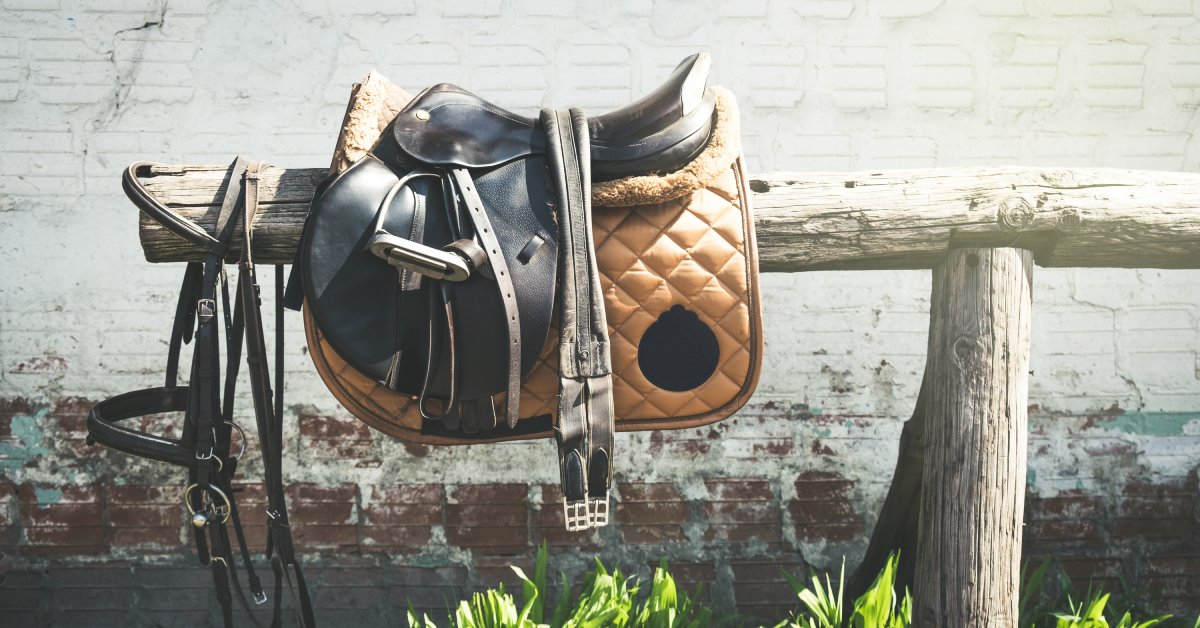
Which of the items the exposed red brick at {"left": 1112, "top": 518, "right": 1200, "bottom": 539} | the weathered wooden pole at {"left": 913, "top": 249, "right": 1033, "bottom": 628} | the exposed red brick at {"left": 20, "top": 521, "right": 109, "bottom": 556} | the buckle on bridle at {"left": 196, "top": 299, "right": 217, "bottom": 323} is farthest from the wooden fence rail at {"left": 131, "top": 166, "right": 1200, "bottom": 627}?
the exposed red brick at {"left": 20, "top": 521, "right": 109, "bottom": 556}

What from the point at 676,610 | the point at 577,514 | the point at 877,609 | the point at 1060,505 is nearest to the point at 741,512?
the point at 676,610

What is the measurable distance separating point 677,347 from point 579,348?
0.68 feet

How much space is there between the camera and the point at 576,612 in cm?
218

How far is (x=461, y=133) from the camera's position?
4.72 ft

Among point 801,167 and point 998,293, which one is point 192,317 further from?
point 801,167

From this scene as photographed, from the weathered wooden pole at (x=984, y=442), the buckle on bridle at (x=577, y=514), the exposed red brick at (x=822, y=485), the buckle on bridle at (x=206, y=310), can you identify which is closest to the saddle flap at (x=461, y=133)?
the buckle on bridle at (x=206, y=310)

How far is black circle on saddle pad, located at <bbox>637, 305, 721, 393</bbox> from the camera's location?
1481 millimetres

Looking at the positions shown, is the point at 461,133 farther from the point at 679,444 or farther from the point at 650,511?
the point at 650,511

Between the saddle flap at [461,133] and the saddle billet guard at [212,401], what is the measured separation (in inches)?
14.5

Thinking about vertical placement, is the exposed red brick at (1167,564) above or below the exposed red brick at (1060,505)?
below

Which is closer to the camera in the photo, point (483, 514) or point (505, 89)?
point (505, 89)

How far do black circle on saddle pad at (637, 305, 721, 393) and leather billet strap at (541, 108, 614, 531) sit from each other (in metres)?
0.12

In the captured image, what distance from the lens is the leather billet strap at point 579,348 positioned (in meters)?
1.37

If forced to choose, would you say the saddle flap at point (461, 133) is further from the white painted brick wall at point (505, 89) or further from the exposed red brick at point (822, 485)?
the exposed red brick at point (822, 485)
